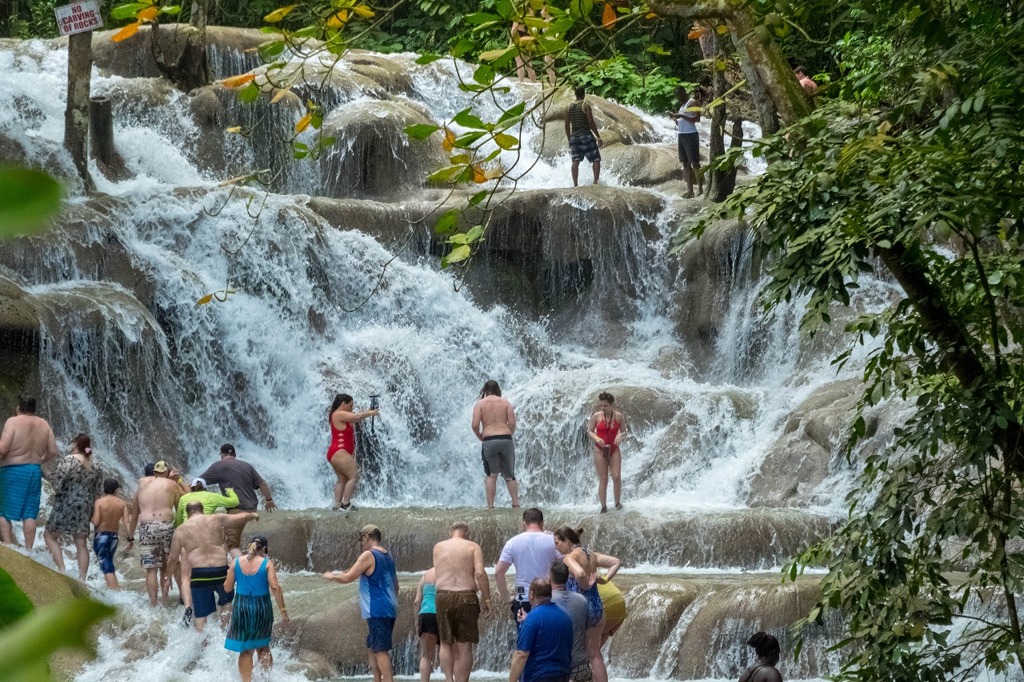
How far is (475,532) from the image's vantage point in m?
13.6

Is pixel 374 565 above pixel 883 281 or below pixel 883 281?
below

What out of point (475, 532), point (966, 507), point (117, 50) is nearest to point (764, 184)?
point (966, 507)

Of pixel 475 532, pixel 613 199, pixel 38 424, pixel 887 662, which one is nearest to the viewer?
pixel 887 662

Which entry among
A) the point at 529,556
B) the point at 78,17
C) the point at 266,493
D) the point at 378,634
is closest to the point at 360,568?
the point at 378,634

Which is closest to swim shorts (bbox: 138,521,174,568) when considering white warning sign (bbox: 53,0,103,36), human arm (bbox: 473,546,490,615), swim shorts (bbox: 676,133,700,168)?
human arm (bbox: 473,546,490,615)

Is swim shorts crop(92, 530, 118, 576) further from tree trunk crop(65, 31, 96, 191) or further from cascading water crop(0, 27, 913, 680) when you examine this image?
tree trunk crop(65, 31, 96, 191)

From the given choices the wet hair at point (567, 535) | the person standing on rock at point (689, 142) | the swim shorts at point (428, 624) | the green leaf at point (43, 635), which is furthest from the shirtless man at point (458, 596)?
the person standing on rock at point (689, 142)

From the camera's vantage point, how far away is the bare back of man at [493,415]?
1438 cm

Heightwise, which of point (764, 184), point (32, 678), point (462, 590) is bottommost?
point (462, 590)

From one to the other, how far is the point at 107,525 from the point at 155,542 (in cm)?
61

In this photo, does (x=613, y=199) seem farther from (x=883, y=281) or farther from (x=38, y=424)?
(x=38, y=424)

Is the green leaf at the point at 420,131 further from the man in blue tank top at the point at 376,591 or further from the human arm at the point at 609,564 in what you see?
the man in blue tank top at the point at 376,591

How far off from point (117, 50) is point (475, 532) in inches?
628

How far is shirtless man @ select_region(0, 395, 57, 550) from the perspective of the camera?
1228cm
